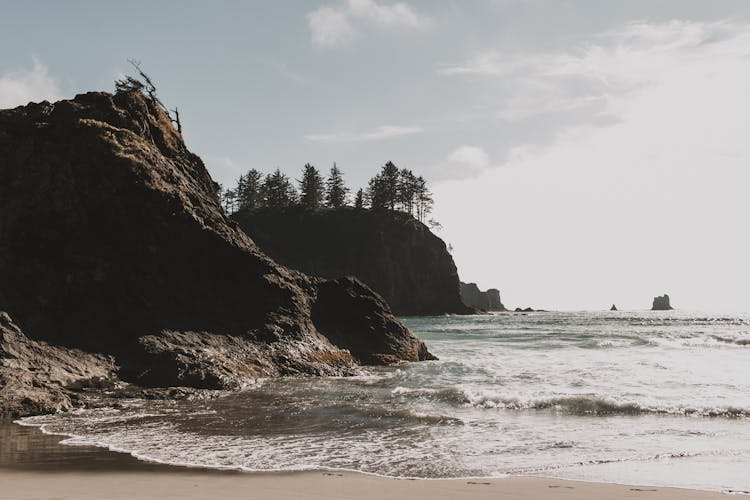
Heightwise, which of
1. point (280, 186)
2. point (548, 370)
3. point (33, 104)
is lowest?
point (548, 370)

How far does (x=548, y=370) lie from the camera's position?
18.5 meters

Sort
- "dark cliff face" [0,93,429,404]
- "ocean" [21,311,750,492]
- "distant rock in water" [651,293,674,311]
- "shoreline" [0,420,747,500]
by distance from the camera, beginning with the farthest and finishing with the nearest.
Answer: "distant rock in water" [651,293,674,311] < "dark cliff face" [0,93,429,404] < "ocean" [21,311,750,492] < "shoreline" [0,420,747,500]

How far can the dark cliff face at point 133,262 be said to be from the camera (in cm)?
1374

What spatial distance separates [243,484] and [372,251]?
239 ft

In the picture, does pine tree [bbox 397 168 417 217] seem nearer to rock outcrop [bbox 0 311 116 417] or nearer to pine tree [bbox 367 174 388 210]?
pine tree [bbox 367 174 388 210]

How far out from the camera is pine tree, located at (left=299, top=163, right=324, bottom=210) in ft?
282

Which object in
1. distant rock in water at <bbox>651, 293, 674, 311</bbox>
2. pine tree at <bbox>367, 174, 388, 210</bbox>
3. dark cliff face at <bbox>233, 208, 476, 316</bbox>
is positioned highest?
pine tree at <bbox>367, 174, 388, 210</bbox>

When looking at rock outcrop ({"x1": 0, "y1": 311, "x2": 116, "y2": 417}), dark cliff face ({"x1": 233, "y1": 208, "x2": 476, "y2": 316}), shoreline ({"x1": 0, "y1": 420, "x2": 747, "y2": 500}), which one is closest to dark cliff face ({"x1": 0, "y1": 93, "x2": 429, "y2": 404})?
rock outcrop ({"x1": 0, "y1": 311, "x2": 116, "y2": 417})

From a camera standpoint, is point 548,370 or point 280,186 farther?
point 280,186

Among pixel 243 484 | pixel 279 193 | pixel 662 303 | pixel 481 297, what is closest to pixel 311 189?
pixel 279 193

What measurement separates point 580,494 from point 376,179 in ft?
274

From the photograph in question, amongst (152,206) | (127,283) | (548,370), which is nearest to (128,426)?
(127,283)

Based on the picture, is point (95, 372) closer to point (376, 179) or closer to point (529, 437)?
point (529, 437)

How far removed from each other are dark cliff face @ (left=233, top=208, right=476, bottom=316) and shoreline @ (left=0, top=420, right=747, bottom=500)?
6959 cm
